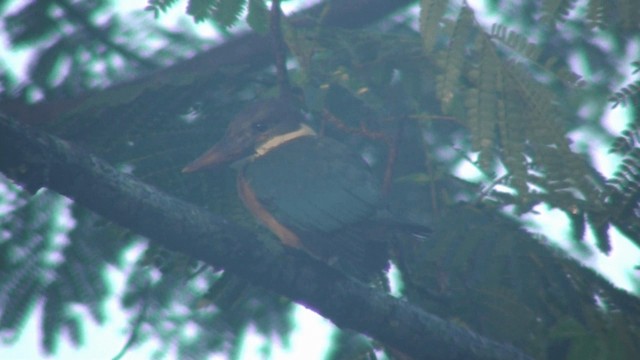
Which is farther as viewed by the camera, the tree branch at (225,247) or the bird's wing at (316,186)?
the bird's wing at (316,186)

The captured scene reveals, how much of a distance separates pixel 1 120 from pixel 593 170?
90.9 inches

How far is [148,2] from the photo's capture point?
2863 mm

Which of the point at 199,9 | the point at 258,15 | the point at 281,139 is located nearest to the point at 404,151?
the point at 281,139

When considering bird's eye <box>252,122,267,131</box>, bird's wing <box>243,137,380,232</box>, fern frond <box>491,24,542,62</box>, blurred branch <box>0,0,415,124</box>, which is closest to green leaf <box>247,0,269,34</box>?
blurred branch <box>0,0,415,124</box>

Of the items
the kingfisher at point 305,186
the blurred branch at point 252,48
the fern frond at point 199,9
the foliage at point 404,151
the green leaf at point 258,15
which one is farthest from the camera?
the kingfisher at point 305,186

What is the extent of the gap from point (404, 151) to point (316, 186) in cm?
52

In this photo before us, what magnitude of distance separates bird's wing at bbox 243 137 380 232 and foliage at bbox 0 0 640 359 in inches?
6.1

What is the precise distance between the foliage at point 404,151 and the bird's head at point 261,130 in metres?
0.09

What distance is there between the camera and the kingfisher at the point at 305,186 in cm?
383

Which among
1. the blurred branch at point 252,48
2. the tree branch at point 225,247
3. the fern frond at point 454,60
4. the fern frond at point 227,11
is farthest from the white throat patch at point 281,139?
the fern frond at point 454,60

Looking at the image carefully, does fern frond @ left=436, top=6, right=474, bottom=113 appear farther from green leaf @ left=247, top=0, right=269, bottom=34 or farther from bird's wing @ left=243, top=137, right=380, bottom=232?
bird's wing @ left=243, top=137, right=380, bottom=232

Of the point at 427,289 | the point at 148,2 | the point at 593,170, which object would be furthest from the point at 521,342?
the point at 148,2

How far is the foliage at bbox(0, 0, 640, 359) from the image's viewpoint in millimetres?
2703

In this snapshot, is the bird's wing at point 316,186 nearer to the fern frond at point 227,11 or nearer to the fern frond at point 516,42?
the fern frond at point 227,11
